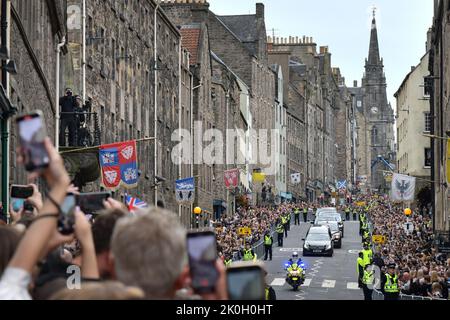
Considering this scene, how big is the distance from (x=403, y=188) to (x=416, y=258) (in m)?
13.0

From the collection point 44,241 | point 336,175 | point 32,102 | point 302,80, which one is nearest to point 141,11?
point 32,102

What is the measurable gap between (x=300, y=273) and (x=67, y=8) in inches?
432

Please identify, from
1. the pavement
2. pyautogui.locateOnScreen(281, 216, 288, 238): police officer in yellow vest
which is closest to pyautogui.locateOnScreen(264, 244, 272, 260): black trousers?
the pavement

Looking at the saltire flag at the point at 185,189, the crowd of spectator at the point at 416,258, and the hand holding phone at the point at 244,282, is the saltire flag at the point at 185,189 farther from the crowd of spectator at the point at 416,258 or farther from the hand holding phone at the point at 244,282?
the hand holding phone at the point at 244,282

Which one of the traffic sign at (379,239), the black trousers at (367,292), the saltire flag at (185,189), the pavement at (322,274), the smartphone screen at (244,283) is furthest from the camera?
the traffic sign at (379,239)

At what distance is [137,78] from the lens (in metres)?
46.5

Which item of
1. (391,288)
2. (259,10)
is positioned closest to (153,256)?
(391,288)

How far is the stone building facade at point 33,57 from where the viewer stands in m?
23.2

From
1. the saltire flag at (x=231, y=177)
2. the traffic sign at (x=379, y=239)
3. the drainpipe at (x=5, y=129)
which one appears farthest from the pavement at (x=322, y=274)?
the drainpipe at (x=5, y=129)

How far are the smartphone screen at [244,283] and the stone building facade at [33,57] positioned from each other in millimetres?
16274

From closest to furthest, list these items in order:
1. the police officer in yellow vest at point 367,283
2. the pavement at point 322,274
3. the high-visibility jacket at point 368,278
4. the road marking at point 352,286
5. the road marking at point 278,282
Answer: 1. the police officer in yellow vest at point 367,283
2. the high-visibility jacket at point 368,278
3. the pavement at point 322,274
4. the road marking at point 352,286
5. the road marking at point 278,282

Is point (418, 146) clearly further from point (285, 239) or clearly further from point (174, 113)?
point (174, 113)

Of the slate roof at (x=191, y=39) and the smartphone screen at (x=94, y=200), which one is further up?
the slate roof at (x=191, y=39)

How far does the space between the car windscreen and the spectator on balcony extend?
24490mm
